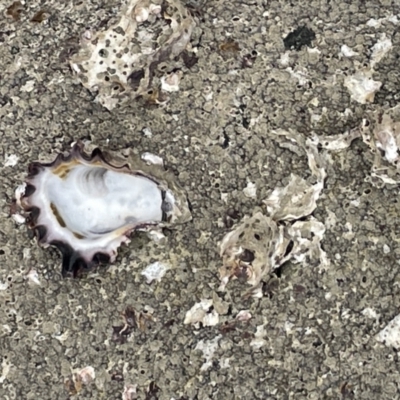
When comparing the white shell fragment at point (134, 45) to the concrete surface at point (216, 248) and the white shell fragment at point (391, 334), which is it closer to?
the concrete surface at point (216, 248)

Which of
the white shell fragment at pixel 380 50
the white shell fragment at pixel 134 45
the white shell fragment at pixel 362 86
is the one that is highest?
the white shell fragment at pixel 134 45

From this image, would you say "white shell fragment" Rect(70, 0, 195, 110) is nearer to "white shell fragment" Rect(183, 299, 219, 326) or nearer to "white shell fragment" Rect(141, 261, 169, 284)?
"white shell fragment" Rect(141, 261, 169, 284)

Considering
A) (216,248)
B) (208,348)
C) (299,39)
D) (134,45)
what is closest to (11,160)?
(134,45)

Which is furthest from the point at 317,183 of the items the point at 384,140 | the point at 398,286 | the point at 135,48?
the point at 135,48

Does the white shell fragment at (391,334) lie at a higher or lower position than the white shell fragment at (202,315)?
lower

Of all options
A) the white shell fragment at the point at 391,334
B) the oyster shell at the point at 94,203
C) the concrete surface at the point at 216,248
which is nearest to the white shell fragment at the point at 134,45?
the concrete surface at the point at 216,248
